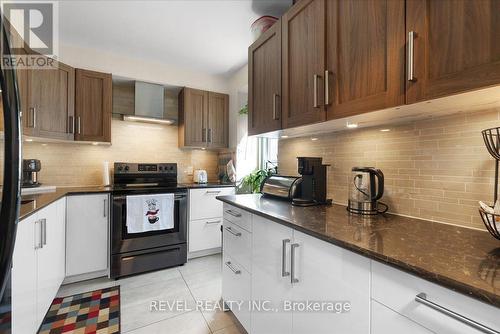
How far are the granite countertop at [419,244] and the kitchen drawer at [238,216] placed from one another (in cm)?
18

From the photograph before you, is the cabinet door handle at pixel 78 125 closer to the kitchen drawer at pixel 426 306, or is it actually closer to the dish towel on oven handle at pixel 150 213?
the dish towel on oven handle at pixel 150 213

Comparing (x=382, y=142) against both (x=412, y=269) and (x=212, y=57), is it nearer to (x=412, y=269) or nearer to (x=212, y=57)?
(x=412, y=269)

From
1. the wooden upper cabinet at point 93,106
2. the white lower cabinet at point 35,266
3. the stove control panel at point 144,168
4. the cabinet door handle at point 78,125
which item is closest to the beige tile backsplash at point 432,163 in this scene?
the white lower cabinet at point 35,266

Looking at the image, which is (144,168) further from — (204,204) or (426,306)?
(426,306)

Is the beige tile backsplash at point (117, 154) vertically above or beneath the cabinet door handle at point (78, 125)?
beneath

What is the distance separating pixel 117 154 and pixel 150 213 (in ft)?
3.31

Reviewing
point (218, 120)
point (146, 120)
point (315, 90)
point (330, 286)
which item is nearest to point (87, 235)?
point (146, 120)

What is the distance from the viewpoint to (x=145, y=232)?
2.47 meters

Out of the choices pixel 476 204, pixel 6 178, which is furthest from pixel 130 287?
pixel 476 204

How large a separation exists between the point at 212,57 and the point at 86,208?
2164 millimetres

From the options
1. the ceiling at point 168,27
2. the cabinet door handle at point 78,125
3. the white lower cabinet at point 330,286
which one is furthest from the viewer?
the cabinet door handle at point 78,125

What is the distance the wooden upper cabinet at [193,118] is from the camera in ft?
10.1

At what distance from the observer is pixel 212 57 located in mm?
2832

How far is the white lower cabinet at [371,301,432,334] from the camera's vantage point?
645 millimetres
